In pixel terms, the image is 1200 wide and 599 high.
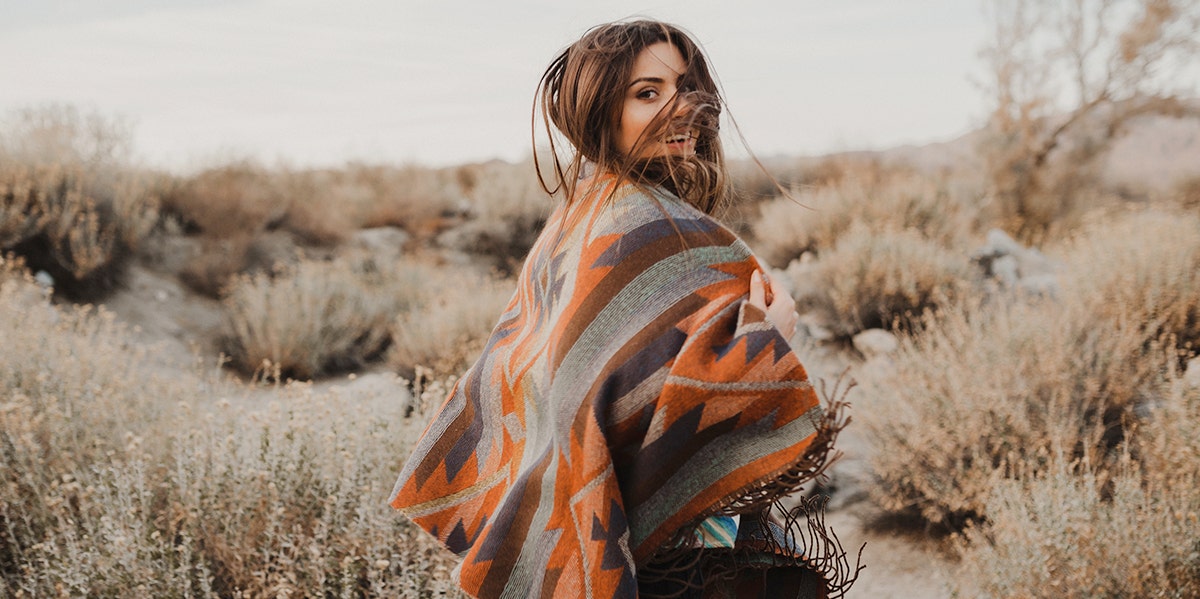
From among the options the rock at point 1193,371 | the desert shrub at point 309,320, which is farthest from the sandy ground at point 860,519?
the rock at point 1193,371

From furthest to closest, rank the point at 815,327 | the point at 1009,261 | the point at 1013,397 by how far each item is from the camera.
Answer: the point at 1009,261, the point at 815,327, the point at 1013,397

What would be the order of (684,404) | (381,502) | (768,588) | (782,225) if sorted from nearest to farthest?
(684,404) < (768,588) < (381,502) < (782,225)

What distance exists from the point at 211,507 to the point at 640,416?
6.77ft

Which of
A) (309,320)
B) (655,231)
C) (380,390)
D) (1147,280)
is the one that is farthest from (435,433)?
(309,320)

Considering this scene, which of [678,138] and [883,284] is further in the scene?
[883,284]

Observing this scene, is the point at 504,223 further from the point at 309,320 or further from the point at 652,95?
the point at 652,95

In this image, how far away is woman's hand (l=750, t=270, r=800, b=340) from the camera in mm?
1460

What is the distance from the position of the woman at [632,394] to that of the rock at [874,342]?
4.63 metres

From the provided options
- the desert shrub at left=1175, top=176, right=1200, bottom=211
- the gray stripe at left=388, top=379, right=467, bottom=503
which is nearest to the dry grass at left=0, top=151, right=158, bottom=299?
the gray stripe at left=388, top=379, right=467, bottom=503

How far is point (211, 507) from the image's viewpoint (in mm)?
2766

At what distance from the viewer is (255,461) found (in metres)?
2.93

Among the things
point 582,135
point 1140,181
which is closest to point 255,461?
point 582,135

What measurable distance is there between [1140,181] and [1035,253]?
38.8ft

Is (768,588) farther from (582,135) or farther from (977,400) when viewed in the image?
(977,400)
